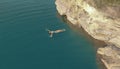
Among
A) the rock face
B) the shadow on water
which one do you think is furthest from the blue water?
the rock face

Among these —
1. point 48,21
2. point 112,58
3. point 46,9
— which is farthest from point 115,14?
point 46,9

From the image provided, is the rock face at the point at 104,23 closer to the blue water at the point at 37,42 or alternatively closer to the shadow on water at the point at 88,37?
the shadow on water at the point at 88,37

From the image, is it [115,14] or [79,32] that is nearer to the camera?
[115,14]

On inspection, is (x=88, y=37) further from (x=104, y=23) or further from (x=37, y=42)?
(x=37, y=42)

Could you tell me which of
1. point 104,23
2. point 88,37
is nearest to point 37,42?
point 88,37

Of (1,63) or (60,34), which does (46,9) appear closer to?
(60,34)

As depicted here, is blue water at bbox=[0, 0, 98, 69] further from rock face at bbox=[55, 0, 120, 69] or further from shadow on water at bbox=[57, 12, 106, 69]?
rock face at bbox=[55, 0, 120, 69]

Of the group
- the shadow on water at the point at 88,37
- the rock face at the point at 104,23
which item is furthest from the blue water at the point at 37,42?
the rock face at the point at 104,23
